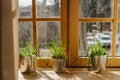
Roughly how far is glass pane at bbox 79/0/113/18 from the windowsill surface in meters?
0.47

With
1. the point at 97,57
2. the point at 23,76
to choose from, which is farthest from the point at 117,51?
the point at 23,76

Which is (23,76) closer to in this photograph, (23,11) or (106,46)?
(23,11)

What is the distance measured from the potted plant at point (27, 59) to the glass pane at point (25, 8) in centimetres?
31

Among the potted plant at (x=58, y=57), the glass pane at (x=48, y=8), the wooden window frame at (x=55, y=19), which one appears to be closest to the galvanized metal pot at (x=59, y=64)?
the potted plant at (x=58, y=57)

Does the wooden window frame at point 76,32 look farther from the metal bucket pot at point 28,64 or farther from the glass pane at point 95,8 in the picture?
the metal bucket pot at point 28,64

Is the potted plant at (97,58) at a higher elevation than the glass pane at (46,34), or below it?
below

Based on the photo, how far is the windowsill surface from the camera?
7.61ft

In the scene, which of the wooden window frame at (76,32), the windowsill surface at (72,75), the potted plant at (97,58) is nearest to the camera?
the windowsill surface at (72,75)

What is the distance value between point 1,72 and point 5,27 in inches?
12.7

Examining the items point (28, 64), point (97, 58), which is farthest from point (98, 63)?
point (28, 64)

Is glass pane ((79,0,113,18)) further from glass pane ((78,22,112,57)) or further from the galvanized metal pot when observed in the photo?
the galvanized metal pot

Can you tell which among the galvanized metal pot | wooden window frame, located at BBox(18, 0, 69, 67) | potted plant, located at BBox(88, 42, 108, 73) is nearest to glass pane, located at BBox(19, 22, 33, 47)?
wooden window frame, located at BBox(18, 0, 69, 67)

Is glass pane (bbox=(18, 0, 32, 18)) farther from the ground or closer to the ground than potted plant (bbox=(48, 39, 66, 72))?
farther from the ground

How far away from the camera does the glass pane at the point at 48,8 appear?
8.50ft
